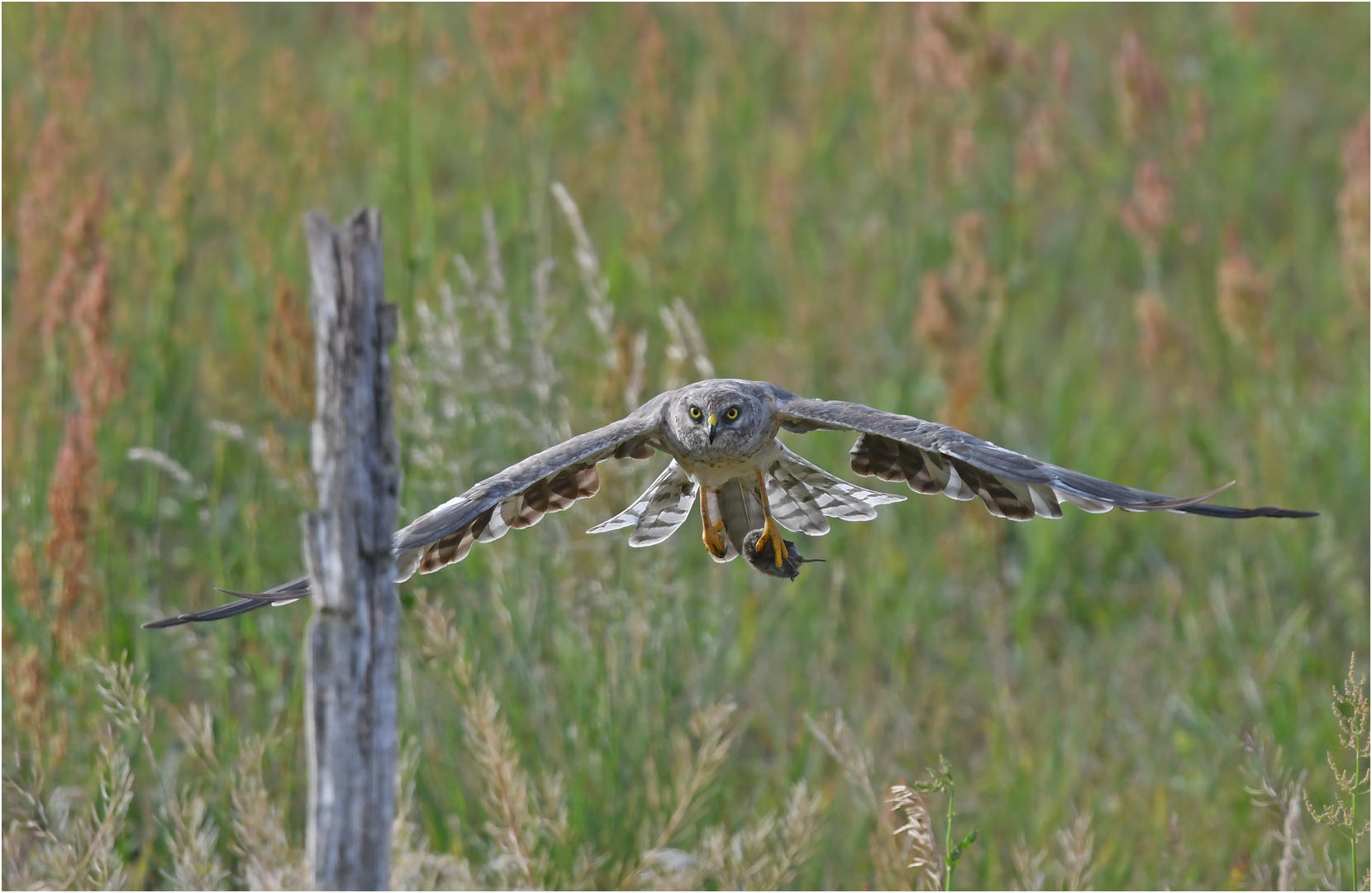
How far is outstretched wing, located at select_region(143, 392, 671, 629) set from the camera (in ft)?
8.15

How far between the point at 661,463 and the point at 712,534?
112 centimetres

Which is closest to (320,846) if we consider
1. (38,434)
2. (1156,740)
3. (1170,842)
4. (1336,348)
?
(1170,842)

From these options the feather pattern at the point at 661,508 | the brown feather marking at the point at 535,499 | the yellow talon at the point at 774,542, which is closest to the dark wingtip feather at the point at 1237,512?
the yellow talon at the point at 774,542

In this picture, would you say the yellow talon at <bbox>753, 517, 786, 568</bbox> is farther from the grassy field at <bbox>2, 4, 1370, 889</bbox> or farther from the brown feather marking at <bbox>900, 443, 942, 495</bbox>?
the grassy field at <bbox>2, 4, 1370, 889</bbox>

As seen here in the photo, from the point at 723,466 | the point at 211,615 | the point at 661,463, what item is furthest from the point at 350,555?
the point at 661,463

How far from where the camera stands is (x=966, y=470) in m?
3.26

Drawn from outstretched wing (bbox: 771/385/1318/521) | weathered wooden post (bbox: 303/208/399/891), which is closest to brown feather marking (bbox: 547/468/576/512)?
outstretched wing (bbox: 771/385/1318/521)

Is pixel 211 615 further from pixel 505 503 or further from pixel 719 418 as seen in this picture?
pixel 719 418

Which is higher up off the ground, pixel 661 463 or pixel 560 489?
pixel 661 463

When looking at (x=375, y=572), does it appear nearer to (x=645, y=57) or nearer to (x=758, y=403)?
(x=758, y=403)

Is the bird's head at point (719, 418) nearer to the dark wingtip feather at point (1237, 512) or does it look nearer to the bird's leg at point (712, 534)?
the bird's leg at point (712, 534)

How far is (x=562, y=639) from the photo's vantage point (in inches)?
163

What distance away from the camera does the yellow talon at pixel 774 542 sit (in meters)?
3.29

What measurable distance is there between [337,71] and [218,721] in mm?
5450
